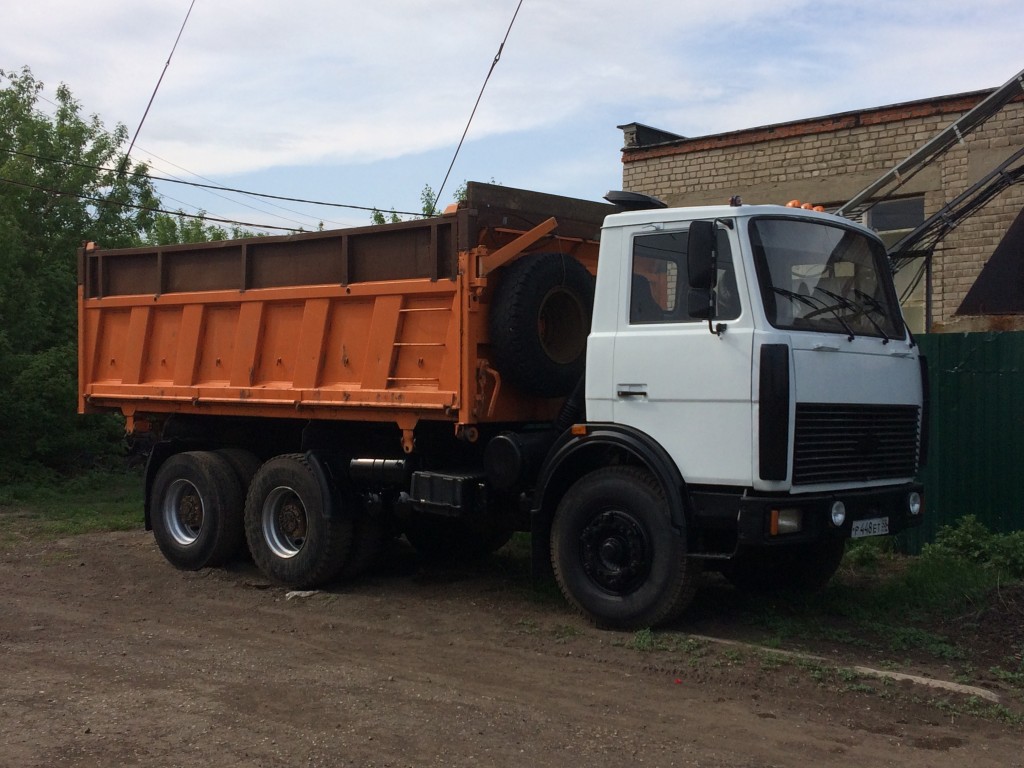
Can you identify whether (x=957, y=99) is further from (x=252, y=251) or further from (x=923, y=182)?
(x=252, y=251)

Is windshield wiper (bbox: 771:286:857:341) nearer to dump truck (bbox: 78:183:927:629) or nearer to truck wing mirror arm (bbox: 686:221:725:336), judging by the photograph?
dump truck (bbox: 78:183:927:629)

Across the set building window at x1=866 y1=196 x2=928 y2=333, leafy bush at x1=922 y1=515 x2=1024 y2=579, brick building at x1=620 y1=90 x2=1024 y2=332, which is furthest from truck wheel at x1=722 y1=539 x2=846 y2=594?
building window at x1=866 y1=196 x2=928 y2=333

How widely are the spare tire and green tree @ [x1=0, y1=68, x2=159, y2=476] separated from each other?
36.0ft

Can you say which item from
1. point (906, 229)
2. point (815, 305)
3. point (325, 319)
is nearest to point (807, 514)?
point (815, 305)

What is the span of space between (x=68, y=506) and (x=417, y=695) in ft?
33.3

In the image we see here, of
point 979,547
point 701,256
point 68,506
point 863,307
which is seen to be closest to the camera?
point 701,256

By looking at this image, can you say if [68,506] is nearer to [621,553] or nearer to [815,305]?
[621,553]

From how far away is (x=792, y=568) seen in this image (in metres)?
8.17

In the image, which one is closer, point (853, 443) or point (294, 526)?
point (853, 443)

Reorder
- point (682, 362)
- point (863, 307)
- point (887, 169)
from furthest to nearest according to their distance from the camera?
point (887, 169) → point (863, 307) → point (682, 362)

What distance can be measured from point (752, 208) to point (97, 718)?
4.66 metres

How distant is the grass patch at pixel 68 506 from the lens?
40.7ft

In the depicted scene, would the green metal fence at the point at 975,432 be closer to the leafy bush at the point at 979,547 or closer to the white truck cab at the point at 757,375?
the leafy bush at the point at 979,547

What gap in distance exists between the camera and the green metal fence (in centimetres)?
943
